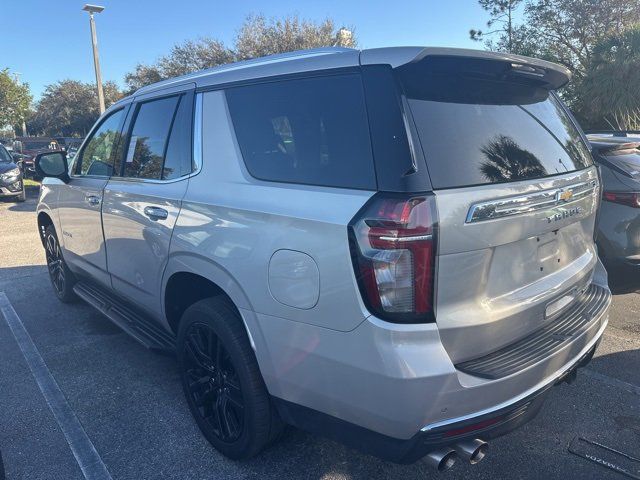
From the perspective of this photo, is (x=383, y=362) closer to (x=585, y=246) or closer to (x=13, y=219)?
(x=585, y=246)

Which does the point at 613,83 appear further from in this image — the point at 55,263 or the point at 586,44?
the point at 55,263

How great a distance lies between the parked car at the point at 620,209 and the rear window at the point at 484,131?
2007 millimetres

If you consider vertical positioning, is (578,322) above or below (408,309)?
below

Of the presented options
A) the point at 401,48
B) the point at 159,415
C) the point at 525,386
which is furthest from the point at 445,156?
the point at 159,415

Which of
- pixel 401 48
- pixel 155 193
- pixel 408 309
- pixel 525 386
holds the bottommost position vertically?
pixel 525 386

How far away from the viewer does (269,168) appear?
234cm

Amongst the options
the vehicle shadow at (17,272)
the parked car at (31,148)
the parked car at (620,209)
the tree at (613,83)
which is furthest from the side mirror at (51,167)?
the parked car at (31,148)

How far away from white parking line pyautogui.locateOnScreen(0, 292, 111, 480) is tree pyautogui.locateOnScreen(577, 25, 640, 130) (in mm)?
16930

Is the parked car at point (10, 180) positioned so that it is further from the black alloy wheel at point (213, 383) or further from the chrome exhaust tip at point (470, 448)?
the chrome exhaust tip at point (470, 448)

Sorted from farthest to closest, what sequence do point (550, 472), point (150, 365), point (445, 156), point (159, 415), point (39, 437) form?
point (150, 365), point (159, 415), point (39, 437), point (550, 472), point (445, 156)

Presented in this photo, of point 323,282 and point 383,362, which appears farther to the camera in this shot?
point 323,282

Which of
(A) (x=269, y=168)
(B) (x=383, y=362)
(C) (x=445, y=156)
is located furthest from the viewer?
(A) (x=269, y=168)

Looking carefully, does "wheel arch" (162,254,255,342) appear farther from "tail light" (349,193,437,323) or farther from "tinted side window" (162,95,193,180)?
"tail light" (349,193,437,323)

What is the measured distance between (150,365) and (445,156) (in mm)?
2867
